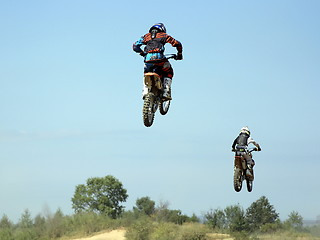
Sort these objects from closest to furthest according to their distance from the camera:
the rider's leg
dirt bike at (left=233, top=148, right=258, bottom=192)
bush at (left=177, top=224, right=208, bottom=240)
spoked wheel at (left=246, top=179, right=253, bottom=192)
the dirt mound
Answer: the rider's leg → dirt bike at (left=233, top=148, right=258, bottom=192) → spoked wheel at (left=246, top=179, right=253, bottom=192) → bush at (left=177, top=224, right=208, bottom=240) → the dirt mound

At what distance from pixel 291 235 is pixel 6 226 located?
39.0 m

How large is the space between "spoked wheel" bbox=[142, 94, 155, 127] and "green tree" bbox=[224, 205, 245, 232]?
189 ft

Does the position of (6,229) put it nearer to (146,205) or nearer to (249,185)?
(146,205)

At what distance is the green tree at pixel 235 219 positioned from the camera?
75.4 metres

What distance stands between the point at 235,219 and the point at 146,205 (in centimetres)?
3932

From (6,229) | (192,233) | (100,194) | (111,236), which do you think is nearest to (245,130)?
(192,233)

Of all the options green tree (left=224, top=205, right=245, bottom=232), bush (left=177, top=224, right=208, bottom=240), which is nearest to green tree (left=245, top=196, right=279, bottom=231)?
green tree (left=224, top=205, right=245, bottom=232)

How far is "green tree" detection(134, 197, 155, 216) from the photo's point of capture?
11315cm

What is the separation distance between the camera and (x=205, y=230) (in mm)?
71312

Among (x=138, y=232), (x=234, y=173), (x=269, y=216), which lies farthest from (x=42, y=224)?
(x=234, y=173)

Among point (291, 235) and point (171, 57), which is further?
point (291, 235)

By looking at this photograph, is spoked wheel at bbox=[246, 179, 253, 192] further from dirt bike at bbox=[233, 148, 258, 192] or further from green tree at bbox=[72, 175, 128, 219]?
green tree at bbox=[72, 175, 128, 219]

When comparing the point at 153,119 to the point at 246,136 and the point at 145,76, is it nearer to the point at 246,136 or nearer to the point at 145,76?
the point at 145,76

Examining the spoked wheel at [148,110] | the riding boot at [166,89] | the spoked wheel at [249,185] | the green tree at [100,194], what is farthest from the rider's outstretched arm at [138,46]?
the green tree at [100,194]
